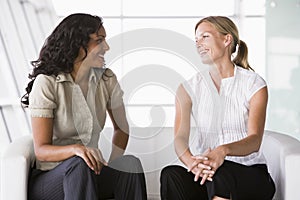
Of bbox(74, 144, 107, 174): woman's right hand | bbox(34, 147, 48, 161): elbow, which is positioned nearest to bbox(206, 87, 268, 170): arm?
bbox(74, 144, 107, 174): woman's right hand

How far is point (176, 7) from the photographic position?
662 centimetres

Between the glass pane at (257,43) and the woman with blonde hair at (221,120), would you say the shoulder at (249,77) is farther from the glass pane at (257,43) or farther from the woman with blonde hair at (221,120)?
the glass pane at (257,43)

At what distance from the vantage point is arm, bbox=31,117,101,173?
2010mm

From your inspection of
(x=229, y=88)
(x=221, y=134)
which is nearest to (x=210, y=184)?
(x=221, y=134)

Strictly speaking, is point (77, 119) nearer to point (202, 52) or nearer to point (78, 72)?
point (78, 72)

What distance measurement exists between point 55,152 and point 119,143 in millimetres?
394

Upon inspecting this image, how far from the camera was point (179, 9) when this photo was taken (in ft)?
21.8

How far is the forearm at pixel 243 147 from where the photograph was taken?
6.94ft

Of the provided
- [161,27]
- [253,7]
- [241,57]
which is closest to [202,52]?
[241,57]

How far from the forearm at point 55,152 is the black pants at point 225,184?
1.22 feet

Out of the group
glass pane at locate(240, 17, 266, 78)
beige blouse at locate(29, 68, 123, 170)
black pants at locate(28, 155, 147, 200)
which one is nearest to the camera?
black pants at locate(28, 155, 147, 200)

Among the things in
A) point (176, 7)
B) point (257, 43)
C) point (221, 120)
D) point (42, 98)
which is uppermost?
point (42, 98)

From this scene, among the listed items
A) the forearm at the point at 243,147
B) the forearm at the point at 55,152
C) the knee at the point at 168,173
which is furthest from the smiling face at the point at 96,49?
the forearm at the point at 243,147

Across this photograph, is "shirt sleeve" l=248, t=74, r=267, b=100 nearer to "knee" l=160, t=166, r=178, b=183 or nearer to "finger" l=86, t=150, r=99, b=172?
"knee" l=160, t=166, r=178, b=183
